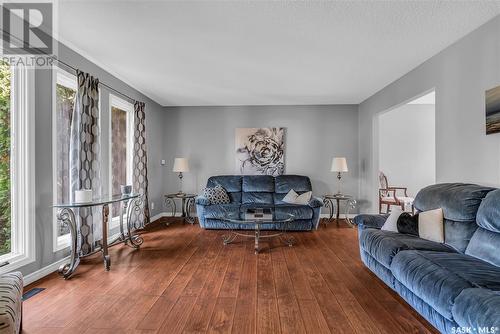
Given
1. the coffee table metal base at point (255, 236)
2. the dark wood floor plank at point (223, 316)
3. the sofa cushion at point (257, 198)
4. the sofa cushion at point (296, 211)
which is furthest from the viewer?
the sofa cushion at point (257, 198)

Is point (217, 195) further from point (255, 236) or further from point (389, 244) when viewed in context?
point (389, 244)

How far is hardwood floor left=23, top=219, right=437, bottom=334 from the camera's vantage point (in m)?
1.90

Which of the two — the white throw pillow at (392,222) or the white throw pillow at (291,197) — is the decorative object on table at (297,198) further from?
the white throw pillow at (392,222)

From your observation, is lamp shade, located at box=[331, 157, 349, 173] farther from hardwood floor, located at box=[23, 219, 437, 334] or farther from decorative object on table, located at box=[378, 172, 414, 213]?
hardwood floor, located at box=[23, 219, 437, 334]

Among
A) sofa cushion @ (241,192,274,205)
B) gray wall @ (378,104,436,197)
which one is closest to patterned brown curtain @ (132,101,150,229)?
sofa cushion @ (241,192,274,205)

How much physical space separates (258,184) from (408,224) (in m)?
3.09

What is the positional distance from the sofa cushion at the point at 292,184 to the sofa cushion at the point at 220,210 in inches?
43.7

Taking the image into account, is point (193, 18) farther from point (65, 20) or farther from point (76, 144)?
point (76, 144)

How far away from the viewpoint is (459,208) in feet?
7.66

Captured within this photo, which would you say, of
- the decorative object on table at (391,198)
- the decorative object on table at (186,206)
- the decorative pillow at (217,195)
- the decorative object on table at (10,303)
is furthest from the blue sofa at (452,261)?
the decorative object on table at (186,206)

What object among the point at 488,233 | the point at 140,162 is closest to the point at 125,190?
the point at 140,162

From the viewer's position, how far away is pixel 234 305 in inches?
85.0

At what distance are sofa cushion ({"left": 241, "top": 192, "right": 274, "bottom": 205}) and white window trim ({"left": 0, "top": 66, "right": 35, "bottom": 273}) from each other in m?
3.48

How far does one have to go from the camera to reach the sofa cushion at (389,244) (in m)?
2.29
